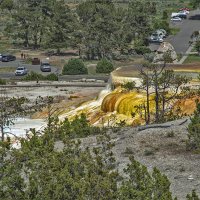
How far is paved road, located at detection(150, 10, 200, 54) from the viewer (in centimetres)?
8650

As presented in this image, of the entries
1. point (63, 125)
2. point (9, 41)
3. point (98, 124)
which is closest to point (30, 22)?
point (9, 41)

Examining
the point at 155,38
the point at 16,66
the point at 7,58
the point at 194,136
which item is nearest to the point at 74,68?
the point at 16,66

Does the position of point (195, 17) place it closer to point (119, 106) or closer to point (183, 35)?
point (183, 35)

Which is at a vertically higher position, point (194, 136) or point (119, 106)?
point (194, 136)

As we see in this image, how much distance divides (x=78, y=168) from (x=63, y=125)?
15770 mm

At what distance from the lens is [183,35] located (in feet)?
312

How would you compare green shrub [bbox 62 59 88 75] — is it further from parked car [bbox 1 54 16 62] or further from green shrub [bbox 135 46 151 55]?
green shrub [bbox 135 46 151 55]

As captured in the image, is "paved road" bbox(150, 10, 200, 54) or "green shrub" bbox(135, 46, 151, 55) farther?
"green shrub" bbox(135, 46, 151, 55)

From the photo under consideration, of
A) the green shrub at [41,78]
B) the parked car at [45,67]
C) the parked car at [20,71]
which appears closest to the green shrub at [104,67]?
the parked car at [45,67]

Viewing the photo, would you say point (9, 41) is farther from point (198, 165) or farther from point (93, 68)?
point (198, 165)

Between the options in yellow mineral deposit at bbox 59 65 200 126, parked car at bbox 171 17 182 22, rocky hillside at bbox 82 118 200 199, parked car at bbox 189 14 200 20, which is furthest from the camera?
parked car at bbox 189 14 200 20

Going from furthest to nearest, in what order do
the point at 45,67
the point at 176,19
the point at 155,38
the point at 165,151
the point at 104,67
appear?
the point at 176,19
the point at 155,38
the point at 45,67
the point at 104,67
the point at 165,151

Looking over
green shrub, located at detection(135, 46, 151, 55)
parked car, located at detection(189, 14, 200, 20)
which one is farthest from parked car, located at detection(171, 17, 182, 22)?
green shrub, located at detection(135, 46, 151, 55)

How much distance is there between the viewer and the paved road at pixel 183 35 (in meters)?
86.5
